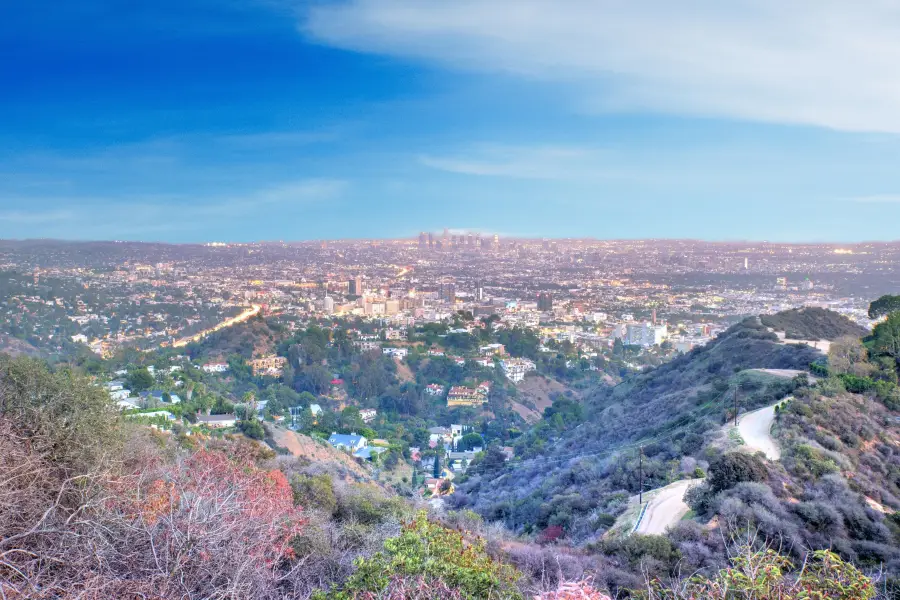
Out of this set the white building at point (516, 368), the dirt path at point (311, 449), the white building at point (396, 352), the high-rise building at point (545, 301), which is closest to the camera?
the dirt path at point (311, 449)

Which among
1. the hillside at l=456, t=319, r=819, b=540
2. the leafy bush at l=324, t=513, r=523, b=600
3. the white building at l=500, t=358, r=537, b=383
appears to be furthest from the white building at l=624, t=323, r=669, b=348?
the leafy bush at l=324, t=513, r=523, b=600

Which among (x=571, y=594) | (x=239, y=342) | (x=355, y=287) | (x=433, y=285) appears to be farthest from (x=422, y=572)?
(x=433, y=285)

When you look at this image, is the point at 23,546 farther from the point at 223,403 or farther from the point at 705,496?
the point at 223,403

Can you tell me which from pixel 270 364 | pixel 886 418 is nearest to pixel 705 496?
pixel 886 418

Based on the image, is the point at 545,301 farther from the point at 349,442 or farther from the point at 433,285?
the point at 349,442

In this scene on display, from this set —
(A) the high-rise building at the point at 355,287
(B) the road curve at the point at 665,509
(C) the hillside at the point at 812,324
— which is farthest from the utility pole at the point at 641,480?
(A) the high-rise building at the point at 355,287

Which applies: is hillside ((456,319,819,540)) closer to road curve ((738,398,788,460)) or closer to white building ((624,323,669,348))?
road curve ((738,398,788,460))

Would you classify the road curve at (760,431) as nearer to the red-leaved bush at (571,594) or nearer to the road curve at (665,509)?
the road curve at (665,509)
